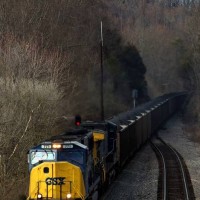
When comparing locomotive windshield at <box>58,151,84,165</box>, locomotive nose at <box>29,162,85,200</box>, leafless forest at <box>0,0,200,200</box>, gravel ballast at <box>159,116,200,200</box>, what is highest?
leafless forest at <box>0,0,200,200</box>

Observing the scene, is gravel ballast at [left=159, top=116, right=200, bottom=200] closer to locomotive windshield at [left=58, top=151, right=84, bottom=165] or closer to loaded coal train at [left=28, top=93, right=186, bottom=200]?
loaded coal train at [left=28, top=93, right=186, bottom=200]

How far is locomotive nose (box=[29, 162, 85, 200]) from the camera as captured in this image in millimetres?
15844

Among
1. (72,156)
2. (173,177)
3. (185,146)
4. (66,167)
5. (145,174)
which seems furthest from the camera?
(185,146)

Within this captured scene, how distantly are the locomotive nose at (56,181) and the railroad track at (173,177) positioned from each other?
615cm

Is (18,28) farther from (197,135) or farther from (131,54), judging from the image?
(131,54)

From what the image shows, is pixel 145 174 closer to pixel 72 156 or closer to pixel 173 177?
pixel 173 177

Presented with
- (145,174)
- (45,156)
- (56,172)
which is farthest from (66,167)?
(145,174)

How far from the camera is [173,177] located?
85.3ft

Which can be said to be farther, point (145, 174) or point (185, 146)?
point (185, 146)

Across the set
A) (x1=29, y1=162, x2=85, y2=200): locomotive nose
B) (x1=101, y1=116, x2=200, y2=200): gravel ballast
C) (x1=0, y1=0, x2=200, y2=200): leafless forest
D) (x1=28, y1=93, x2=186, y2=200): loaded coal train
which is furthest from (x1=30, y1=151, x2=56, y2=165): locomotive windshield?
(x1=101, y1=116, x2=200, y2=200): gravel ballast

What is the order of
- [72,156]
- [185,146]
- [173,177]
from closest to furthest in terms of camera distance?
[72,156] < [173,177] < [185,146]

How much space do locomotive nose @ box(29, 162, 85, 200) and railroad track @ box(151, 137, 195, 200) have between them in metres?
6.15

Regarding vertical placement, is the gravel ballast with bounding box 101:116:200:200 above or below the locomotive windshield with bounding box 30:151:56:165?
below

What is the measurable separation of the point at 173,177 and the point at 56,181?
11.6 metres
